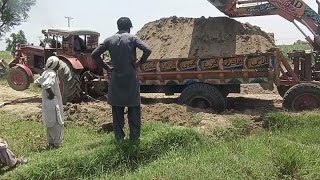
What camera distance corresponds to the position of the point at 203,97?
400 inches

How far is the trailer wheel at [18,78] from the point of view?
12859 mm

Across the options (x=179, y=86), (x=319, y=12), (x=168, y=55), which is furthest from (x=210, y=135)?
(x=319, y=12)

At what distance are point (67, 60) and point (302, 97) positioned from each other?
6278mm

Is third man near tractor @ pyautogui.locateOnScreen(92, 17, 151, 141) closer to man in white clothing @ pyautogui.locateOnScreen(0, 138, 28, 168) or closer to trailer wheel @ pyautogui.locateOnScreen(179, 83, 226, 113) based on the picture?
man in white clothing @ pyautogui.locateOnScreen(0, 138, 28, 168)

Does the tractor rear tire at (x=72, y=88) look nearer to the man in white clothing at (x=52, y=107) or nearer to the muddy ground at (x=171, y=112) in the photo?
the muddy ground at (x=171, y=112)

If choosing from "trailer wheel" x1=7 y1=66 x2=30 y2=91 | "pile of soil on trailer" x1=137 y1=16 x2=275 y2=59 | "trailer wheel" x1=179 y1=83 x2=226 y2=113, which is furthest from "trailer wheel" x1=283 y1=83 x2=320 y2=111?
"trailer wheel" x1=7 y1=66 x2=30 y2=91

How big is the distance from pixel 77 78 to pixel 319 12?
257 inches

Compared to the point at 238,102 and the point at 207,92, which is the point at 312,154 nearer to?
the point at 207,92

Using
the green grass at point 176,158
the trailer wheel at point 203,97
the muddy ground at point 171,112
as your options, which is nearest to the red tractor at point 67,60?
the muddy ground at point 171,112

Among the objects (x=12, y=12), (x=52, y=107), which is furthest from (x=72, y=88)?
(x=12, y=12)

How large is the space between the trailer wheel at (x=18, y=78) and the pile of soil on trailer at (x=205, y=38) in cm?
377

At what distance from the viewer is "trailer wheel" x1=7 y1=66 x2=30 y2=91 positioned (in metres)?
12.9

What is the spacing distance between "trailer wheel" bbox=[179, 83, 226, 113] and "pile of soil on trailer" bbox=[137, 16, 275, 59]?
1006mm

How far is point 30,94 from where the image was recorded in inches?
594
